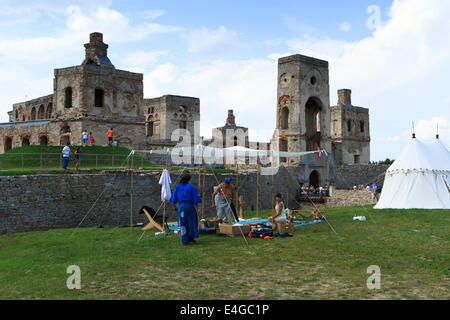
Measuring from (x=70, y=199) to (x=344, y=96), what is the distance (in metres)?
41.3

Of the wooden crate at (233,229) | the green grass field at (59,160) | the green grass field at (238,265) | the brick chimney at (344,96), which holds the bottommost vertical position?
the green grass field at (238,265)

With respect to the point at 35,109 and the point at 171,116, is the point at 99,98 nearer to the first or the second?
the point at 35,109

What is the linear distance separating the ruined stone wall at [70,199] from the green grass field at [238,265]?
487 cm

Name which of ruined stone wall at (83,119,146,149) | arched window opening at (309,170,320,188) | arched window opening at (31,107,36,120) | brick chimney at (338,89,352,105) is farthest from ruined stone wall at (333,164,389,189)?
arched window opening at (31,107,36,120)

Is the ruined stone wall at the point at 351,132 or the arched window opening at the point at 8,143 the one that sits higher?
the ruined stone wall at the point at 351,132

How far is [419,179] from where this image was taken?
17219 mm

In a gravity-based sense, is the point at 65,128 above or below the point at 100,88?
below

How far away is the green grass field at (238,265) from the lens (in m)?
5.91

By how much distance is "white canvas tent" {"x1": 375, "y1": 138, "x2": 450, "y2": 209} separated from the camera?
55.1ft

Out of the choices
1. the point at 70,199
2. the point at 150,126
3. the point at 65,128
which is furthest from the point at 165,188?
the point at 150,126

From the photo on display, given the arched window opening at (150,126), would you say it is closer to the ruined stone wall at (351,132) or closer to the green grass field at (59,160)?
the green grass field at (59,160)

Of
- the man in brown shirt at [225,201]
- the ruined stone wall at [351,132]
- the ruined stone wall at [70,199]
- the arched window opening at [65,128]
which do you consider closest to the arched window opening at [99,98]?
the arched window opening at [65,128]

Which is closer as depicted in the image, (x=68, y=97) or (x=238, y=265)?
(x=238, y=265)
